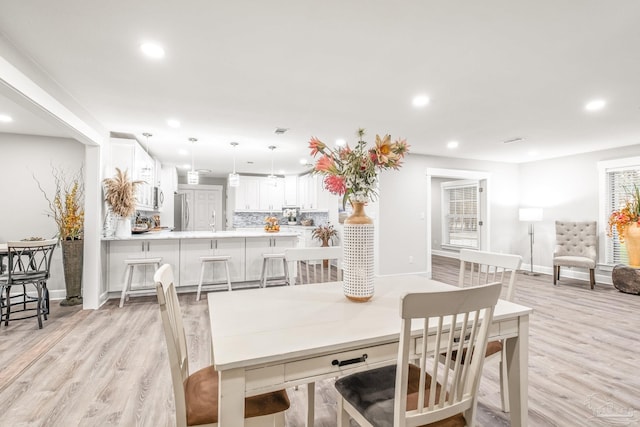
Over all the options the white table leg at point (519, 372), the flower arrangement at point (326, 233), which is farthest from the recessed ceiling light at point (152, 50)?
the flower arrangement at point (326, 233)

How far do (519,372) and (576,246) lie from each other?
560 cm

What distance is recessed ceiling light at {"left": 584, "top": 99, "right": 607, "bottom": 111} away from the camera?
3.30 m

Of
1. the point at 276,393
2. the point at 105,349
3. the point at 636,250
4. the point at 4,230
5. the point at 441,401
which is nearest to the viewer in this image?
the point at 441,401

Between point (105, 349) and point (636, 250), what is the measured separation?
698 cm

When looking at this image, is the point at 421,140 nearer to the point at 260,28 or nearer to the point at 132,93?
the point at 260,28

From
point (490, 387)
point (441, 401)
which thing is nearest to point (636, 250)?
point (490, 387)

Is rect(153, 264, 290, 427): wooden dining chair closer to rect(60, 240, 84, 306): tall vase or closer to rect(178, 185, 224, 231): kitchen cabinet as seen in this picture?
rect(60, 240, 84, 306): tall vase

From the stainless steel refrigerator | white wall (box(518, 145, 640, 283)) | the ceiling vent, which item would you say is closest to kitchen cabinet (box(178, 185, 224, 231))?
the stainless steel refrigerator

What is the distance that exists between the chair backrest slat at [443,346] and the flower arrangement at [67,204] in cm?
443

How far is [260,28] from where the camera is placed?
2055 mm

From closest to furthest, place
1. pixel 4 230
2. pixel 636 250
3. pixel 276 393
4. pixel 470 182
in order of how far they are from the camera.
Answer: pixel 276 393 → pixel 4 230 → pixel 636 250 → pixel 470 182

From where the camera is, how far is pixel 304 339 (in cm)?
115

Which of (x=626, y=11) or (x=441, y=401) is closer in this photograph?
(x=441, y=401)

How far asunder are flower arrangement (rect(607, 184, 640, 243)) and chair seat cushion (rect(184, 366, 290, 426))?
6.15 metres
